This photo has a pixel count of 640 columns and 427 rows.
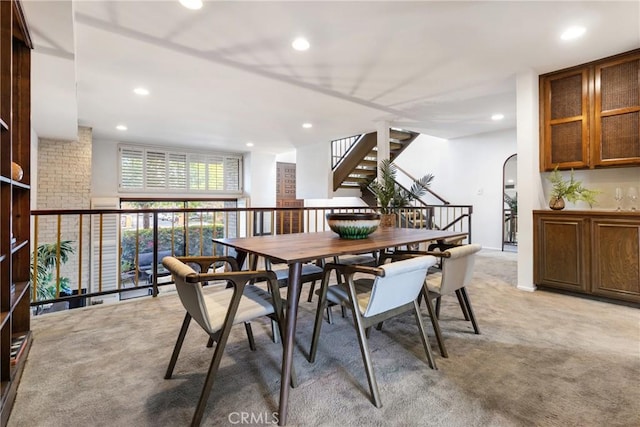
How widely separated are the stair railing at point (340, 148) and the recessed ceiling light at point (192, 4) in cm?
482

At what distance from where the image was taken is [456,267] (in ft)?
6.49

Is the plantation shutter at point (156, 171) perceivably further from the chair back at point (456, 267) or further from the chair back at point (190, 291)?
the chair back at point (456, 267)

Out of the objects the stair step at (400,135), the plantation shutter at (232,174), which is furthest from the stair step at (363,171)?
the plantation shutter at (232,174)

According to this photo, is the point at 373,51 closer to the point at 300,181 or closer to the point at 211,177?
the point at 300,181

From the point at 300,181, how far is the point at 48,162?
481 centimetres

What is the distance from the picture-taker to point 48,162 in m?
5.19

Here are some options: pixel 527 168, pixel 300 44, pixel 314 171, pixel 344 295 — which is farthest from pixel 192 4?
pixel 314 171

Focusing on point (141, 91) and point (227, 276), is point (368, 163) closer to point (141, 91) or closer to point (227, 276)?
point (141, 91)

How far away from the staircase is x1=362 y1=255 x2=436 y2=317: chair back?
5.15 m

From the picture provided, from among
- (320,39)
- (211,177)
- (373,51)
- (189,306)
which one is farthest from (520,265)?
(211,177)

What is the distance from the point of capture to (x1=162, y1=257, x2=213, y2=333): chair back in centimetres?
128

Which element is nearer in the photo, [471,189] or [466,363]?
[466,363]

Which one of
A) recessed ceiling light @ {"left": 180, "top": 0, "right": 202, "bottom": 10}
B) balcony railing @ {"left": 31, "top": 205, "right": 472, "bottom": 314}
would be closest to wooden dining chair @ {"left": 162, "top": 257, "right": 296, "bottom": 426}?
recessed ceiling light @ {"left": 180, "top": 0, "right": 202, "bottom": 10}

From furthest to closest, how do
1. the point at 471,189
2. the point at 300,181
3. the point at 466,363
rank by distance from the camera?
the point at 300,181 < the point at 471,189 < the point at 466,363
